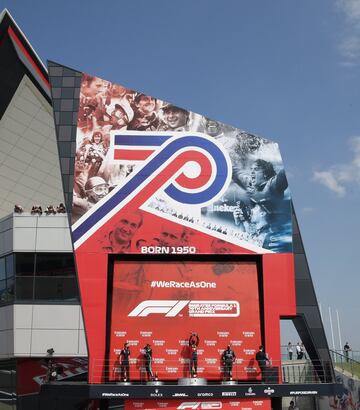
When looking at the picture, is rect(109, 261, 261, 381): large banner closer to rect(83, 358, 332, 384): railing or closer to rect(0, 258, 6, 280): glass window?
rect(83, 358, 332, 384): railing

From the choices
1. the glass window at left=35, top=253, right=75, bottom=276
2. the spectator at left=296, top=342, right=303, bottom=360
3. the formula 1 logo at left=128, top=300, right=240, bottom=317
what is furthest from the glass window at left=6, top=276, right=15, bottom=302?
the spectator at left=296, top=342, right=303, bottom=360

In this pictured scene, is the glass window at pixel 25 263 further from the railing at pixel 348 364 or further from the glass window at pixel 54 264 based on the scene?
the railing at pixel 348 364

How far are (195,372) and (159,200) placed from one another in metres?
8.00

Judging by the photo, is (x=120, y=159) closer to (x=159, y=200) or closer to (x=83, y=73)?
(x=159, y=200)

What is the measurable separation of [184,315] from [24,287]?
978 centimetres

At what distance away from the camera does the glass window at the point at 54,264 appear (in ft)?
99.5

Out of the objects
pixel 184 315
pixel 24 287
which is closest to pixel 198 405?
pixel 184 315

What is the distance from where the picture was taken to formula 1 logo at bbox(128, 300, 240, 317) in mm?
25312

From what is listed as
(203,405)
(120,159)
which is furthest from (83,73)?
(203,405)

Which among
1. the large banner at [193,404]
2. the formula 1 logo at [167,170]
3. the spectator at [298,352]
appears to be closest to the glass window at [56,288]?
the formula 1 logo at [167,170]

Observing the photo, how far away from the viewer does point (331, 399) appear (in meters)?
32.2

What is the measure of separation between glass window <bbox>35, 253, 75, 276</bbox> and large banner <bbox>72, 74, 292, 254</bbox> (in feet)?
18.3

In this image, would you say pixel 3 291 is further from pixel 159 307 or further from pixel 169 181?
pixel 169 181

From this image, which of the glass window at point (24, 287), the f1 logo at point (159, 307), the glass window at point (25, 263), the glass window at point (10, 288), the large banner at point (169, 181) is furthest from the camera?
the glass window at point (25, 263)
